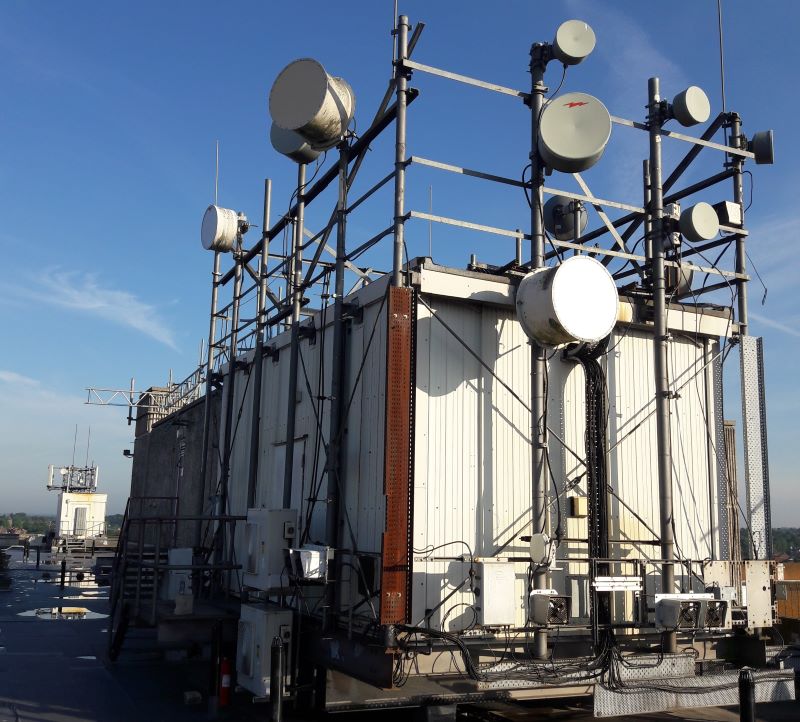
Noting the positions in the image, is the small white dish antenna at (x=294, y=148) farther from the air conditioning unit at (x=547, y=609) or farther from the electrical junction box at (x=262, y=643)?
the air conditioning unit at (x=547, y=609)

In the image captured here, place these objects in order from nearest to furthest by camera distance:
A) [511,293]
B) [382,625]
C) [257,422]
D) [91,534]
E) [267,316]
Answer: [382,625]
[511,293]
[257,422]
[267,316]
[91,534]

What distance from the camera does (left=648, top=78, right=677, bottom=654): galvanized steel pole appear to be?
37.4 feet

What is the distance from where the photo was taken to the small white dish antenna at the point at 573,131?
11250 mm

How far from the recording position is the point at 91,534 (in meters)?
46.3

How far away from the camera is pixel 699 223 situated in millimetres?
12633

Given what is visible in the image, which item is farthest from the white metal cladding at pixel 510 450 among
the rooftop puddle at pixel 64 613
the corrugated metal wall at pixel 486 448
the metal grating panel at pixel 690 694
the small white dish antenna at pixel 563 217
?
the rooftop puddle at pixel 64 613

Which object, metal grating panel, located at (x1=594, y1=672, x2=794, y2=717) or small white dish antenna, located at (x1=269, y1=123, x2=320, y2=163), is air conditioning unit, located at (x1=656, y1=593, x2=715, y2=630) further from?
small white dish antenna, located at (x1=269, y1=123, x2=320, y2=163)

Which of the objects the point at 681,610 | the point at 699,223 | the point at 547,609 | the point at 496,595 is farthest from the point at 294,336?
the point at 681,610

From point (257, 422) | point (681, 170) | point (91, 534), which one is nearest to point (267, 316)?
point (257, 422)

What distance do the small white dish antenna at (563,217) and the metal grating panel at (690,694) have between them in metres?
8.12

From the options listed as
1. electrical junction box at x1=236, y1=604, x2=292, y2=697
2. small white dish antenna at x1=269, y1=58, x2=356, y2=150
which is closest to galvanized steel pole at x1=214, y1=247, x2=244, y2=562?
electrical junction box at x1=236, y1=604, x2=292, y2=697

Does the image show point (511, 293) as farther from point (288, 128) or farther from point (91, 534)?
point (91, 534)

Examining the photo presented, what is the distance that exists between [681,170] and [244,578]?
32.1 ft

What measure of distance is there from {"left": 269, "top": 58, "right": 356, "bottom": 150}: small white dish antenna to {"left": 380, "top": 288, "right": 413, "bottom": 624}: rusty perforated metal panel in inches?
138
